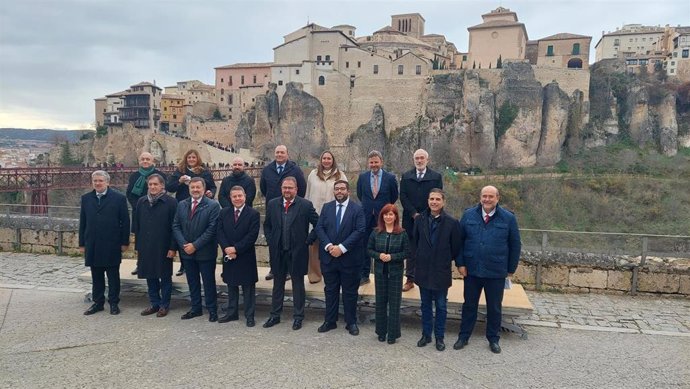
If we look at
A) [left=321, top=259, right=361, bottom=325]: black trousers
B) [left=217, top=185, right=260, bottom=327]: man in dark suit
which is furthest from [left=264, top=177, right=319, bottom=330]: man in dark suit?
[left=321, top=259, right=361, bottom=325]: black trousers

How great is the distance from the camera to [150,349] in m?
4.71

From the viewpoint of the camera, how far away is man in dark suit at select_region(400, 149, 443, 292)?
596cm

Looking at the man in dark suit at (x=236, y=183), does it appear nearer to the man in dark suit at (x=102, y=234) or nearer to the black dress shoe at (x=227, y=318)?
the man in dark suit at (x=102, y=234)

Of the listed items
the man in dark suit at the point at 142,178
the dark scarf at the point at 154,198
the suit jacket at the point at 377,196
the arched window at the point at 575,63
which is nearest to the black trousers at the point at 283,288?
the suit jacket at the point at 377,196

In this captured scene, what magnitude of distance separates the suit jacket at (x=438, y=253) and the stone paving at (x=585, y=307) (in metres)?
1.53

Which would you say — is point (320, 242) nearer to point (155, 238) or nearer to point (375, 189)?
point (375, 189)

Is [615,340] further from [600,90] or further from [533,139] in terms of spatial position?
[600,90]

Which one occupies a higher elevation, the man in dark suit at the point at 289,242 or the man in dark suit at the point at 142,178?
the man in dark suit at the point at 142,178

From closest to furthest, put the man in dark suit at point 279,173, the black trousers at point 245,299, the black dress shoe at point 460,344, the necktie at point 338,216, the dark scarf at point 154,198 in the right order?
the black dress shoe at point 460,344, the necktie at point 338,216, the black trousers at point 245,299, the dark scarf at point 154,198, the man in dark suit at point 279,173

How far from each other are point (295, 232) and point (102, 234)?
2550 mm

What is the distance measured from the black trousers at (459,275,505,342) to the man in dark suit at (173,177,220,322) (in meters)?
2.93

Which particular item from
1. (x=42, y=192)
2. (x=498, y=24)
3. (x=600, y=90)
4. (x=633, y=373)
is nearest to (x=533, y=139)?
(x=600, y=90)

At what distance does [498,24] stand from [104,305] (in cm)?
5116

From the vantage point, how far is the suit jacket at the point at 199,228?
5582mm
